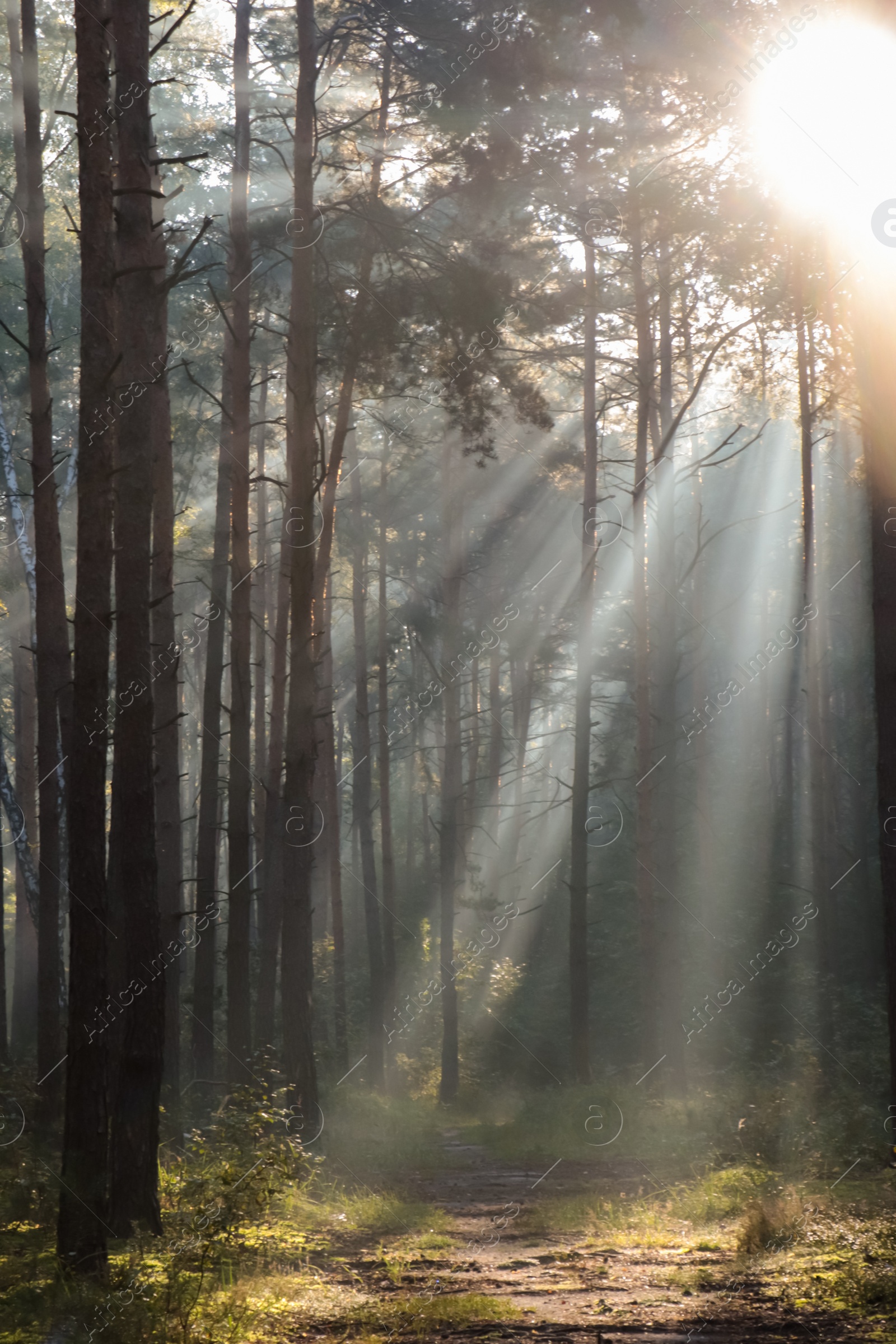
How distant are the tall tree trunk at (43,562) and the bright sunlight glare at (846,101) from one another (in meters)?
8.08

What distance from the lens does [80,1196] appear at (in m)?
5.91

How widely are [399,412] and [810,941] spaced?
621 inches

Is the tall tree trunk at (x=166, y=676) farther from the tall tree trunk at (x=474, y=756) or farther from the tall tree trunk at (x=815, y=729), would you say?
the tall tree trunk at (x=474, y=756)

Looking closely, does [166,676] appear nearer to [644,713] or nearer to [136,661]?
[136,661]

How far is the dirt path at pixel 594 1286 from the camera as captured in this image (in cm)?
499

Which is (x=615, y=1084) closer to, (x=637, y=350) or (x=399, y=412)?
(x=637, y=350)

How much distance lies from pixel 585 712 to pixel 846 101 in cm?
997

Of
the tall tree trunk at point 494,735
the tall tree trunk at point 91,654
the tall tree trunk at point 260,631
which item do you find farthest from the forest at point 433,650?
the tall tree trunk at point 494,735

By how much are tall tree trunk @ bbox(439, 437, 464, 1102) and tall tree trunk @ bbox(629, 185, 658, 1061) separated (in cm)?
374

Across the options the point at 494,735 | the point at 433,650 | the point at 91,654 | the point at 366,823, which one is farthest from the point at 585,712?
the point at 433,650

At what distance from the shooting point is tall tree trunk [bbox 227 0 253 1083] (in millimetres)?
12320

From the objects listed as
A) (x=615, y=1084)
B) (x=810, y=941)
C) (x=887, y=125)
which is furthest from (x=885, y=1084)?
(x=887, y=125)

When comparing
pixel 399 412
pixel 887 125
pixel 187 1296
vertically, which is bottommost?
pixel 187 1296

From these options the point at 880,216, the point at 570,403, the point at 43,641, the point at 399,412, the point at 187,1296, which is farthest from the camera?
the point at 570,403
